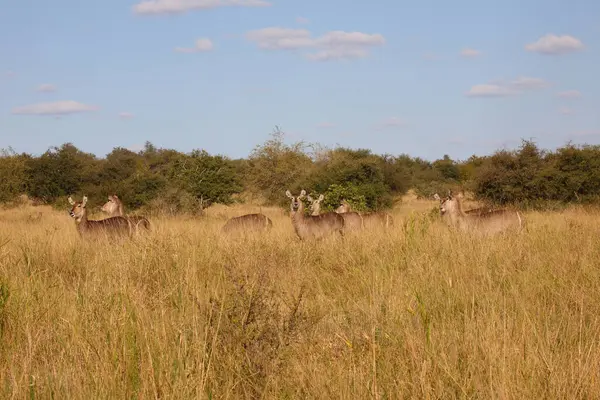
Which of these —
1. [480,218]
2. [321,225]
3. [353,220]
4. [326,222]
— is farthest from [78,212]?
[480,218]

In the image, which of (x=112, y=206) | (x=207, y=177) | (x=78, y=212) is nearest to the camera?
(x=78, y=212)

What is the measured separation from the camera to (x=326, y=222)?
44.5 ft

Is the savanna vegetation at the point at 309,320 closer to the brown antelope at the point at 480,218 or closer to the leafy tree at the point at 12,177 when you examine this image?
the brown antelope at the point at 480,218

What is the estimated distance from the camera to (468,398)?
3355mm

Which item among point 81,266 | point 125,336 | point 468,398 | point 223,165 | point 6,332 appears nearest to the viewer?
point 468,398

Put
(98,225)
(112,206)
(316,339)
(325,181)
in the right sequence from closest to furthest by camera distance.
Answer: (316,339) → (98,225) → (112,206) → (325,181)

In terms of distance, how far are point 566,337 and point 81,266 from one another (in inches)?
216

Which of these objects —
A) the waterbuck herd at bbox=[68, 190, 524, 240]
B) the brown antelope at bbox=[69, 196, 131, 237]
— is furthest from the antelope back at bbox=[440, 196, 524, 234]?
the brown antelope at bbox=[69, 196, 131, 237]

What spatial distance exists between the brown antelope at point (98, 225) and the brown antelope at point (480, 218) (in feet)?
19.6

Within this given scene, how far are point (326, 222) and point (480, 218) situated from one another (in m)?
3.02

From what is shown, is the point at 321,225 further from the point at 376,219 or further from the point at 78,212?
the point at 78,212

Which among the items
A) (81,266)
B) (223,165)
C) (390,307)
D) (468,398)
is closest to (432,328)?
(390,307)

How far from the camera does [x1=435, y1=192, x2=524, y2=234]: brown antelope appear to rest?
475 inches

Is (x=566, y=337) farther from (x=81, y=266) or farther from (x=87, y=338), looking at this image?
(x=81, y=266)
